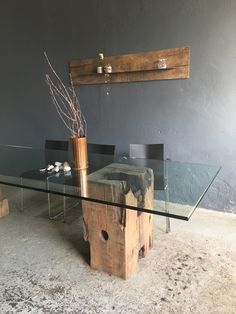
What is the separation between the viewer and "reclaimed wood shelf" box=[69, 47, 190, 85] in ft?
9.52

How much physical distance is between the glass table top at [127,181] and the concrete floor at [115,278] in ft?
2.02

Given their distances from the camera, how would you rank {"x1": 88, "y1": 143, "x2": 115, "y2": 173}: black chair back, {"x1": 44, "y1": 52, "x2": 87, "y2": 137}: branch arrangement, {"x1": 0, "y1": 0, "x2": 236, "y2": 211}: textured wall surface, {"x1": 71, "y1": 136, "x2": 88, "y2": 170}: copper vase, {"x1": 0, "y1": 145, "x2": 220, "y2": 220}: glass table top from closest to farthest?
{"x1": 0, "y1": 145, "x2": 220, "y2": 220}: glass table top → {"x1": 71, "y1": 136, "x2": 88, "y2": 170}: copper vase → {"x1": 88, "y1": 143, "x2": 115, "y2": 173}: black chair back → {"x1": 0, "y1": 0, "x2": 236, "y2": 211}: textured wall surface → {"x1": 44, "y1": 52, "x2": 87, "y2": 137}: branch arrangement

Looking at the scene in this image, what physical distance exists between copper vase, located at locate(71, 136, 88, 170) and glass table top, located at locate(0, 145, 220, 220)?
2.9 inches

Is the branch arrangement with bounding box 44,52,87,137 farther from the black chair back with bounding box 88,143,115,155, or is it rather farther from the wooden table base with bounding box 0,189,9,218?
the wooden table base with bounding box 0,189,9,218

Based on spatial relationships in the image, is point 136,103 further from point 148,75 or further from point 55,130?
point 55,130

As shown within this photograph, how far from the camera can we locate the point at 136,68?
3109mm

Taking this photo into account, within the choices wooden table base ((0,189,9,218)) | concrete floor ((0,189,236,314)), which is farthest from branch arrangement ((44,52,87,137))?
concrete floor ((0,189,236,314))

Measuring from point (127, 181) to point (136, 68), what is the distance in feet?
5.28

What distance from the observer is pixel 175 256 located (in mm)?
2236

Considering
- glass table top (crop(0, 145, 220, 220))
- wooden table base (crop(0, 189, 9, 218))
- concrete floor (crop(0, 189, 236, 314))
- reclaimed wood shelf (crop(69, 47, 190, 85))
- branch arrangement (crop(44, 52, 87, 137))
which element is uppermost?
reclaimed wood shelf (crop(69, 47, 190, 85))

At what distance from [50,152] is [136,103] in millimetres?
1118

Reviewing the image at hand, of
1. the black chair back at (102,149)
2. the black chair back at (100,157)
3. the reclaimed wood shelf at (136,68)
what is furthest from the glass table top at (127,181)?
the reclaimed wood shelf at (136,68)

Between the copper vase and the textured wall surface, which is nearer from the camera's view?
the copper vase

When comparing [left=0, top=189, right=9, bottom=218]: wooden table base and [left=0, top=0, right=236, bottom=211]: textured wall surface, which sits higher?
[left=0, top=0, right=236, bottom=211]: textured wall surface
